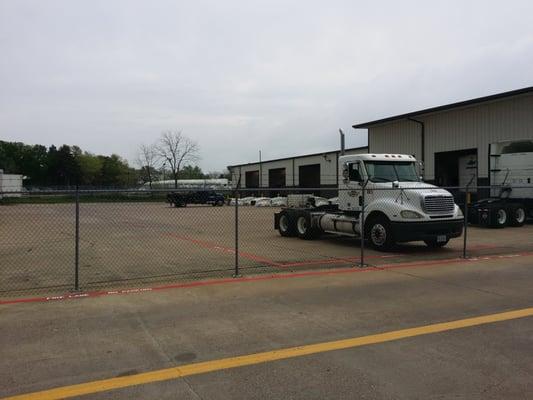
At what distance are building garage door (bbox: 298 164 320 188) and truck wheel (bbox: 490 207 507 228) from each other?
111ft

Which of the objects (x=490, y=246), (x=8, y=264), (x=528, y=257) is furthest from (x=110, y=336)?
(x=490, y=246)

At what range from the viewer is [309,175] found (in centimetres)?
5772

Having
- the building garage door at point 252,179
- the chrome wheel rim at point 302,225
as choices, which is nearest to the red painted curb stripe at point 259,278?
the chrome wheel rim at point 302,225

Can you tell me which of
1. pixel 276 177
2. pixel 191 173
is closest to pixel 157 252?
pixel 276 177

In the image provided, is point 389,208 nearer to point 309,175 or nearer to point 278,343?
point 278,343

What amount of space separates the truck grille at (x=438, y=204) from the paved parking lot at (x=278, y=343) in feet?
15.3

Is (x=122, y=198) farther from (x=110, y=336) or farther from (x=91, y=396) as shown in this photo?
(x=91, y=396)

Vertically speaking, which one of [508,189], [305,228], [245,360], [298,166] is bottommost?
[245,360]

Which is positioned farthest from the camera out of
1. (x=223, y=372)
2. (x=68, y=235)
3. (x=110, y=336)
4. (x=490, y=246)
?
(x=68, y=235)

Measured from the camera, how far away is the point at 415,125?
108 ft

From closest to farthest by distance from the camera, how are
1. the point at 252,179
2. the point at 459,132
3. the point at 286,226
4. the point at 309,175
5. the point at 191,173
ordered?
the point at 286,226
the point at 459,132
the point at 309,175
the point at 252,179
the point at 191,173

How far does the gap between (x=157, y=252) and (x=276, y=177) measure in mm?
51997

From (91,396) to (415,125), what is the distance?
104ft

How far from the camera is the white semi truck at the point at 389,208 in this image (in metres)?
12.8
